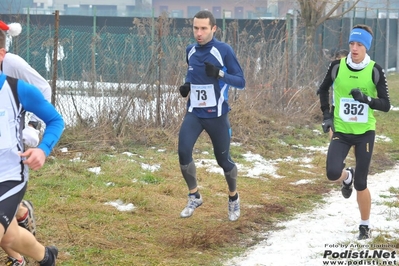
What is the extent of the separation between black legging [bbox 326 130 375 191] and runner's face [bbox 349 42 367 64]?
26.1 inches

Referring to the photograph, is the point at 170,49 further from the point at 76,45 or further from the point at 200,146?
the point at 76,45

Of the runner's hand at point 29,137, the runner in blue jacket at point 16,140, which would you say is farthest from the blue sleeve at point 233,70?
the runner in blue jacket at point 16,140

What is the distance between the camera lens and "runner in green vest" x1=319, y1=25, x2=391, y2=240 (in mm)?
6461

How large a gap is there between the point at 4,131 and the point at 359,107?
3.47m

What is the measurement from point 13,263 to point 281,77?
32.2ft

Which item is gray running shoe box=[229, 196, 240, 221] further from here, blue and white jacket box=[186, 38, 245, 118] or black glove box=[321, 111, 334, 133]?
black glove box=[321, 111, 334, 133]

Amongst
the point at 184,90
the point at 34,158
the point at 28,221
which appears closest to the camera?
the point at 34,158

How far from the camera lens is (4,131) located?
422cm

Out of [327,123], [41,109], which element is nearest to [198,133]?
[327,123]

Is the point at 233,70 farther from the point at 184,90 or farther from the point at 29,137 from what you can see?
the point at 29,137

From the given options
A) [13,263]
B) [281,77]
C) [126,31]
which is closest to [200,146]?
[281,77]

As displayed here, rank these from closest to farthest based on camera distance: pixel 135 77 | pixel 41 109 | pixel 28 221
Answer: pixel 41 109
pixel 28 221
pixel 135 77

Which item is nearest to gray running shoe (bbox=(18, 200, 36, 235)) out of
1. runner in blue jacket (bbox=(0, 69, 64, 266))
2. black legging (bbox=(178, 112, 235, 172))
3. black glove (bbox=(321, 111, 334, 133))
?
runner in blue jacket (bbox=(0, 69, 64, 266))

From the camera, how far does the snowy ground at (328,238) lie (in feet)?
18.8
